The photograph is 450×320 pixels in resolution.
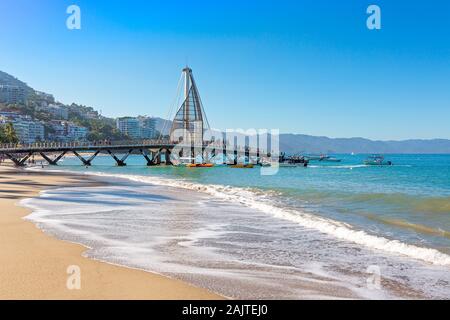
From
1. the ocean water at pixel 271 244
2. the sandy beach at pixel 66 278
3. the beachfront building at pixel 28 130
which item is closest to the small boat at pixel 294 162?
the ocean water at pixel 271 244

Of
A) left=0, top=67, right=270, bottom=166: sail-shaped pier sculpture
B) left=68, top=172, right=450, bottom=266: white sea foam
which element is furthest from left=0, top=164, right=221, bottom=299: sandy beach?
left=0, top=67, right=270, bottom=166: sail-shaped pier sculpture

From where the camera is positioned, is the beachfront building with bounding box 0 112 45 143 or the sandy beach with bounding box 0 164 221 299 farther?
the beachfront building with bounding box 0 112 45 143

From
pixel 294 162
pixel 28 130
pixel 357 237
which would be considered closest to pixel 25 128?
pixel 28 130

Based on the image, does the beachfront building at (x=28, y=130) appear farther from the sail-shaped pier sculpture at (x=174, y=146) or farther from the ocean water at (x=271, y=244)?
the ocean water at (x=271, y=244)

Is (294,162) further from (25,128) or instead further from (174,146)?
(25,128)

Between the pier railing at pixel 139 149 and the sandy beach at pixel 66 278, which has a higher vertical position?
the pier railing at pixel 139 149

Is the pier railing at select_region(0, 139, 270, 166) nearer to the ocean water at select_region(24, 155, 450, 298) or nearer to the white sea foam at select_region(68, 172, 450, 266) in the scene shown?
the ocean water at select_region(24, 155, 450, 298)

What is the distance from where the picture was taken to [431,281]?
24.0 feet

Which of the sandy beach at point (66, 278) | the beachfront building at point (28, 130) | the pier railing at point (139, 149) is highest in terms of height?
the beachfront building at point (28, 130)

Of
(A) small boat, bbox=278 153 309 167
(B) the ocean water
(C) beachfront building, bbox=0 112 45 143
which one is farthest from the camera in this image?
(C) beachfront building, bbox=0 112 45 143

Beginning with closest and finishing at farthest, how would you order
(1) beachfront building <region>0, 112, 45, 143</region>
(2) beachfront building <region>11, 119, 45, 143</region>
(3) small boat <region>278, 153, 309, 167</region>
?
(3) small boat <region>278, 153, 309, 167</region>, (1) beachfront building <region>0, 112, 45, 143</region>, (2) beachfront building <region>11, 119, 45, 143</region>

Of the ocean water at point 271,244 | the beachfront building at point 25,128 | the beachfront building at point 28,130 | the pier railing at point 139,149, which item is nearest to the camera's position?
the ocean water at point 271,244
